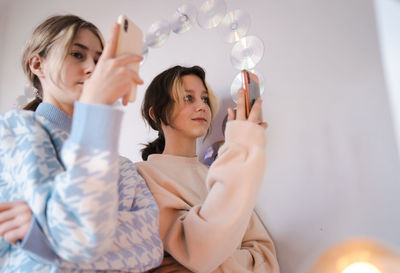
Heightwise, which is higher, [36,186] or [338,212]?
[36,186]

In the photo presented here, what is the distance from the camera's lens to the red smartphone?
31.0 inches

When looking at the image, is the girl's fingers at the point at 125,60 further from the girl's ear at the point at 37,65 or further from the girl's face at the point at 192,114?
the girl's face at the point at 192,114

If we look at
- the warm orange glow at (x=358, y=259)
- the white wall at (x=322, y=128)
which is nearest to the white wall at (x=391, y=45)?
the white wall at (x=322, y=128)

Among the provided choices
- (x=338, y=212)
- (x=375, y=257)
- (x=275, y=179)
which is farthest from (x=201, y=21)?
(x=375, y=257)

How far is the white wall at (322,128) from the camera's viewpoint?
776 mm

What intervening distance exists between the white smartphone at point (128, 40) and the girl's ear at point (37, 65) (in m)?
0.27

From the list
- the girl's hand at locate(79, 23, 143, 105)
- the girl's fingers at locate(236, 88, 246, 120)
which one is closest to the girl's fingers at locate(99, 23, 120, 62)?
the girl's hand at locate(79, 23, 143, 105)

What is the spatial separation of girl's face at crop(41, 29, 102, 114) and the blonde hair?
1cm

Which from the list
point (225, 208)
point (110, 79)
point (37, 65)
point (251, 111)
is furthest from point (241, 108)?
point (37, 65)

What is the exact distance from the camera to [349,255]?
77 centimetres

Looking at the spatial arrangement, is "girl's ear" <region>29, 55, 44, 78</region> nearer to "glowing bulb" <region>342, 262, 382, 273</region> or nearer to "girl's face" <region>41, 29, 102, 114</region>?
"girl's face" <region>41, 29, 102, 114</region>

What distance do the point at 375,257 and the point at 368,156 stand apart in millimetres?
225

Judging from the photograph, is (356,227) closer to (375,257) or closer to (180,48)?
(375,257)

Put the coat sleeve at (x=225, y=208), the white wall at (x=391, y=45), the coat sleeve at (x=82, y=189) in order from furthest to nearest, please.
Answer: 1. the white wall at (x=391, y=45)
2. the coat sleeve at (x=225, y=208)
3. the coat sleeve at (x=82, y=189)
